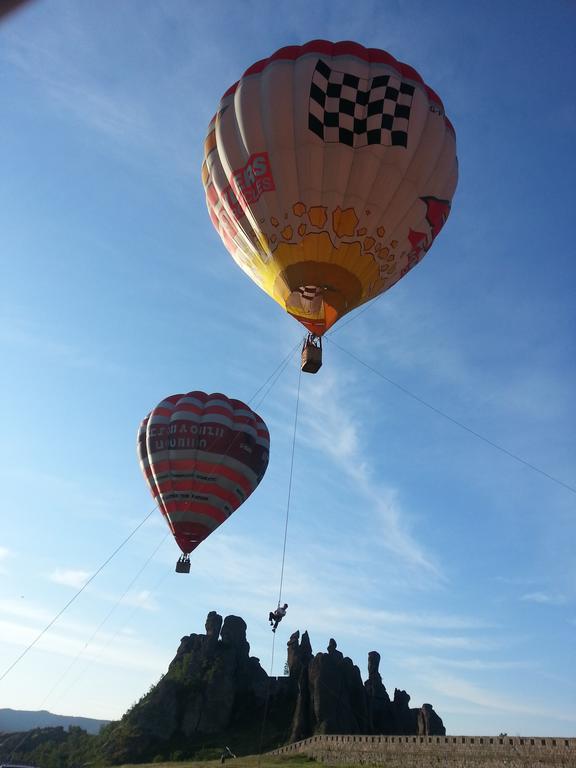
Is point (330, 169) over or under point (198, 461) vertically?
over

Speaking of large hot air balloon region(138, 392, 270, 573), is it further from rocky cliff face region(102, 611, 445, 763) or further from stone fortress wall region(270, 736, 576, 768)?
rocky cliff face region(102, 611, 445, 763)

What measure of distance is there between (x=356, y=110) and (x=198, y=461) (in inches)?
761

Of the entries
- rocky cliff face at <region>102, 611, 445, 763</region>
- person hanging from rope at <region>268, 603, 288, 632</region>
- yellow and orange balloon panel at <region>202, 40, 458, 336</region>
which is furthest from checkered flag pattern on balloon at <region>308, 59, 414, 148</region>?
rocky cliff face at <region>102, 611, 445, 763</region>

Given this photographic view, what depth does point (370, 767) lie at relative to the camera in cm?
3216

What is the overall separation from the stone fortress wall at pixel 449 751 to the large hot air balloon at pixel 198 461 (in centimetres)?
1323

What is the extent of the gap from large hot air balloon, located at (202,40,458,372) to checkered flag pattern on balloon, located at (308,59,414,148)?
35mm

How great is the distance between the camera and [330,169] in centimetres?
2227

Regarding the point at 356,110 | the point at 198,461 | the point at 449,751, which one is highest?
the point at 356,110

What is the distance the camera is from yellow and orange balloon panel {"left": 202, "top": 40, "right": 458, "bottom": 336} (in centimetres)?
2236

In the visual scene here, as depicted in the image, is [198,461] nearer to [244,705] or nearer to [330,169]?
[330,169]

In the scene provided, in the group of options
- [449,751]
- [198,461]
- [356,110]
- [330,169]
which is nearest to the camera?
[330,169]

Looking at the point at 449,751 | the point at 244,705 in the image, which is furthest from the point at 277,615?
the point at 244,705

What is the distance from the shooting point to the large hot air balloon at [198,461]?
33.7 m

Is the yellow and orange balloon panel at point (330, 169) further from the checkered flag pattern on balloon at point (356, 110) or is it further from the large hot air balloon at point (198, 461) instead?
the large hot air balloon at point (198, 461)
